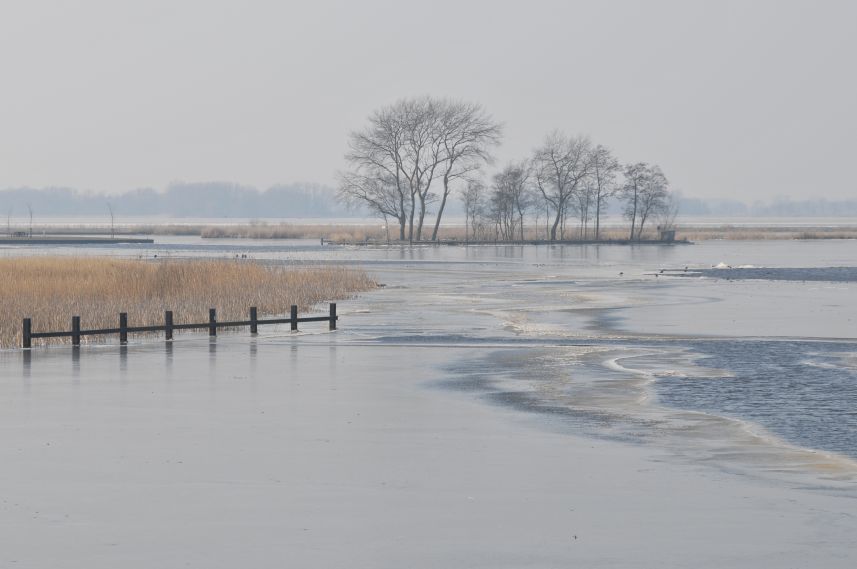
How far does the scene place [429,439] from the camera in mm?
16906

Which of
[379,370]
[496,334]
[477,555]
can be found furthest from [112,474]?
[496,334]

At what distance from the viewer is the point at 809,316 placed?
1577 inches

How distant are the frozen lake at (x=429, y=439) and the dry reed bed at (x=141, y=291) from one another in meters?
4.03

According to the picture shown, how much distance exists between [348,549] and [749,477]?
209 inches

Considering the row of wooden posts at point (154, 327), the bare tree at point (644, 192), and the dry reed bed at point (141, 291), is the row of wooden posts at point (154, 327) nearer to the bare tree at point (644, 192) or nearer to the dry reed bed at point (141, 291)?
the dry reed bed at point (141, 291)

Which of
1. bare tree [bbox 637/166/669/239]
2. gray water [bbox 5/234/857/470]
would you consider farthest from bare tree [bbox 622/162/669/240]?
gray water [bbox 5/234/857/470]

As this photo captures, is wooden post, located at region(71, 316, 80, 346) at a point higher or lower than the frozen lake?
higher

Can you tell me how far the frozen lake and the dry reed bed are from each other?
13.2 feet

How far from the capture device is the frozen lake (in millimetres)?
11344

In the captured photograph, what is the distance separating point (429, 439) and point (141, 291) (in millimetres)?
28599

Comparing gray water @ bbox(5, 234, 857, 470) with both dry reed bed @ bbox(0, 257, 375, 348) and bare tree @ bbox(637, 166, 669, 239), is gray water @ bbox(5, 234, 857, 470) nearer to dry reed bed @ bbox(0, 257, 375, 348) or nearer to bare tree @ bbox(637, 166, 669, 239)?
dry reed bed @ bbox(0, 257, 375, 348)

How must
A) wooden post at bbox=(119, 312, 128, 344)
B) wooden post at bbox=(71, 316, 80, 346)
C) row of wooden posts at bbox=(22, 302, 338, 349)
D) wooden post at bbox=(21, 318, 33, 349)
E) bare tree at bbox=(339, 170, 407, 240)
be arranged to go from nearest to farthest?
wooden post at bbox=(21, 318, 33, 349) < row of wooden posts at bbox=(22, 302, 338, 349) < wooden post at bbox=(71, 316, 80, 346) < wooden post at bbox=(119, 312, 128, 344) < bare tree at bbox=(339, 170, 407, 240)

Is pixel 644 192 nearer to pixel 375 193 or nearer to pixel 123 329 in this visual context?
pixel 375 193

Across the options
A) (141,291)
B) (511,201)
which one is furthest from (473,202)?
(141,291)
